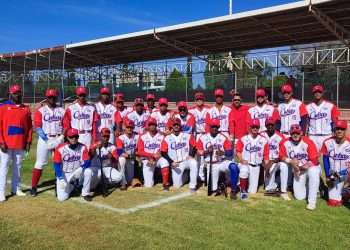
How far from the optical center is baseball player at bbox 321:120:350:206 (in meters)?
6.37

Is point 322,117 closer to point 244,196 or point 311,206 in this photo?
point 311,206

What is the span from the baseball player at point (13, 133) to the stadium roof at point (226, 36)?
11435 millimetres

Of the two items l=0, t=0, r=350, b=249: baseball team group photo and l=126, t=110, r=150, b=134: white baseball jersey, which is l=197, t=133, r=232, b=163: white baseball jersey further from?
l=126, t=110, r=150, b=134: white baseball jersey

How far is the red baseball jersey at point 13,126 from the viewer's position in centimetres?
650

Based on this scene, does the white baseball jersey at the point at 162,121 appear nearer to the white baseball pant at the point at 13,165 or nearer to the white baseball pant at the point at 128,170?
the white baseball pant at the point at 128,170

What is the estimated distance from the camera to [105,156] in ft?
24.6

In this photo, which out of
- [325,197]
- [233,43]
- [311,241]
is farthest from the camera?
[233,43]

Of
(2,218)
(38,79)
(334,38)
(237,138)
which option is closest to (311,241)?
(237,138)

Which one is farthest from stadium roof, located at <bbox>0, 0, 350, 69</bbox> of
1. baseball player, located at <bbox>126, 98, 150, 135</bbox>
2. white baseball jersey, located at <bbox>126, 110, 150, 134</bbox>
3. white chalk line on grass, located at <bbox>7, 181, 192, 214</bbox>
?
white chalk line on grass, located at <bbox>7, 181, 192, 214</bbox>

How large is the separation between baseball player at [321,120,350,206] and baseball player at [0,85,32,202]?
211 inches

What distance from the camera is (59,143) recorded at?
697cm

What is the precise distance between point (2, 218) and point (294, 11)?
13.2m

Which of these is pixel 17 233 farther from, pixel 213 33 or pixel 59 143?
pixel 213 33

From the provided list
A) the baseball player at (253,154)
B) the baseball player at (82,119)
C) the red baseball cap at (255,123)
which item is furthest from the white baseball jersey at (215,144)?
the baseball player at (82,119)
